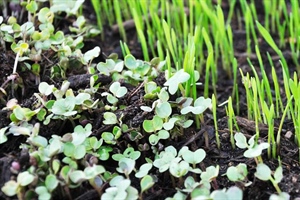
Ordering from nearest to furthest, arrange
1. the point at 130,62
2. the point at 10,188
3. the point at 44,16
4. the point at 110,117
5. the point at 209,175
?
1. the point at 10,188
2. the point at 209,175
3. the point at 110,117
4. the point at 130,62
5. the point at 44,16

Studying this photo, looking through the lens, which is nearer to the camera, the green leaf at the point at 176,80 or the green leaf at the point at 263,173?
the green leaf at the point at 263,173

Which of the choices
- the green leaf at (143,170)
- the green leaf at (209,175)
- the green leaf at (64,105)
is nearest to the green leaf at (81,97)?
the green leaf at (64,105)

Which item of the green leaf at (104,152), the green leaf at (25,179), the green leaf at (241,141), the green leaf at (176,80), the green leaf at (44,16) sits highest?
the green leaf at (44,16)

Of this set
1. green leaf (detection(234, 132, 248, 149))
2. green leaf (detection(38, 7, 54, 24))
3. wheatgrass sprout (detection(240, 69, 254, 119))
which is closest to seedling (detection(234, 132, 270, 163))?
green leaf (detection(234, 132, 248, 149))

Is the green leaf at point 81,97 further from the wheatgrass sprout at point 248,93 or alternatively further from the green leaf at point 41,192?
the wheatgrass sprout at point 248,93

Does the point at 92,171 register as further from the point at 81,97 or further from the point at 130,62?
the point at 130,62

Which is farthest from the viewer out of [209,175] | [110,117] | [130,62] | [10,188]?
[130,62]

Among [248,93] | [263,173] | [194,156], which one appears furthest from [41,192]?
[248,93]

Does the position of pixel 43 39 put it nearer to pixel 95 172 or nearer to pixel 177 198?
pixel 95 172

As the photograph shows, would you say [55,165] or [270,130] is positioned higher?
[55,165]

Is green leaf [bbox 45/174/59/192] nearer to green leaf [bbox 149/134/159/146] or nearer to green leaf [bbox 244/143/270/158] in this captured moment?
green leaf [bbox 149/134/159/146]

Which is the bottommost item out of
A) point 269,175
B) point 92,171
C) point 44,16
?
point 269,175

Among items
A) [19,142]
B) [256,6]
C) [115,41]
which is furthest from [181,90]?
[256,6]
